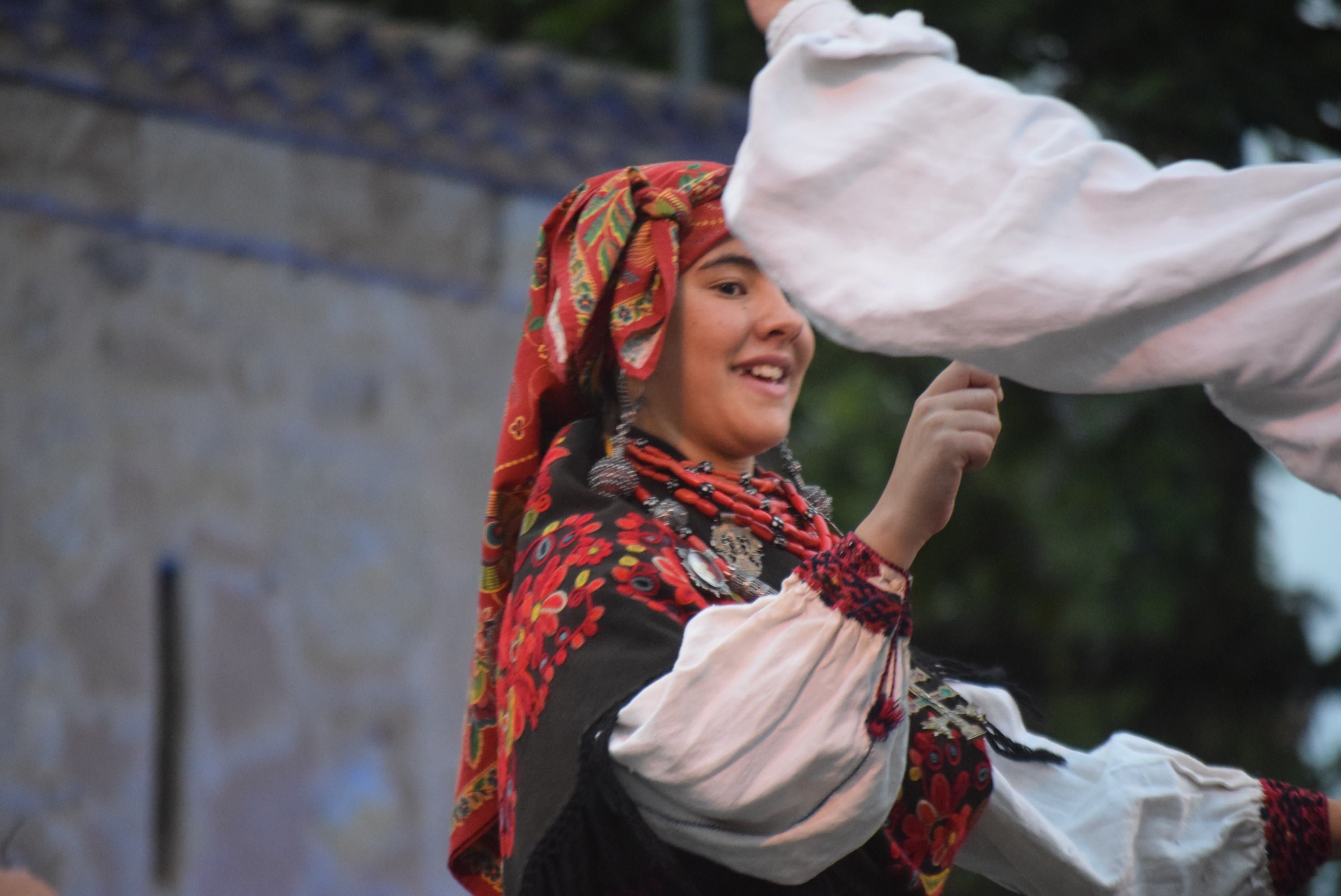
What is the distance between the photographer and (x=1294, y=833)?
2.28m

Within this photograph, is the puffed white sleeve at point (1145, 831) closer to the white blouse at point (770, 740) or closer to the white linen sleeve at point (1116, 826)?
the white linen sleeve at point (1116, 826)

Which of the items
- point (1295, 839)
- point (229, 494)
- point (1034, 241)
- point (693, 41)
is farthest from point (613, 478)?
point (693, 41)

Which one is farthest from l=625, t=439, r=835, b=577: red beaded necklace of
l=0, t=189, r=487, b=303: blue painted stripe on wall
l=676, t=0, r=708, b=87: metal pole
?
l=676, t=0, r=708, b=87: metal pole

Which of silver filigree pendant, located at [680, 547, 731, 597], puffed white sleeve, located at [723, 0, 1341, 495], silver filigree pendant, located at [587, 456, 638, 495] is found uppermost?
puffed white sleeve, located at [723, 0, 1341, 495]

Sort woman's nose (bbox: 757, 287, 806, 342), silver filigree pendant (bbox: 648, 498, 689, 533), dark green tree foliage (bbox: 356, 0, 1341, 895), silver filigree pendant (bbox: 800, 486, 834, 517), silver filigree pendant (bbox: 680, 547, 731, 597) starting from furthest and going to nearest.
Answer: dark green tree foliage (bbox: 356, 0, 1341, 895), silver filigree pendant (bbox: 800, 486, 834, 517), woman's nose (bbox: 757, 287, 806, 342), silver filigree pendant (bbox: 648, 498, 689, 533), silver filigree pendant (bbox: 680, 547, 731, 597)

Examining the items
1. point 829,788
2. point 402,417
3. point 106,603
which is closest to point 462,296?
point 402,417

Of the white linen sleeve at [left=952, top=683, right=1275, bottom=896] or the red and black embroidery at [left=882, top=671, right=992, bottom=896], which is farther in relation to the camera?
the white linen sleeve at [left=952, top=683, right=1275, bottom=896]

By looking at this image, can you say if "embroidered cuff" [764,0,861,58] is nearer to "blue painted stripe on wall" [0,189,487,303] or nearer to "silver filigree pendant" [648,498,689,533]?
"silver filigree pendant" [648,498,689,533]

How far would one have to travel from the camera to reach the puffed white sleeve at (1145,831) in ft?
7.46

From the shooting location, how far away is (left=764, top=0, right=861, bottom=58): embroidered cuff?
1.67 metres

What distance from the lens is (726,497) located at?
7.44 ft

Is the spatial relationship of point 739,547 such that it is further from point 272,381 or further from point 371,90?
point 371,90

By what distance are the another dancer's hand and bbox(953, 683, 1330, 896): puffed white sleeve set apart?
997 mm

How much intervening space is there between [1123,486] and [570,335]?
522 centimetres
